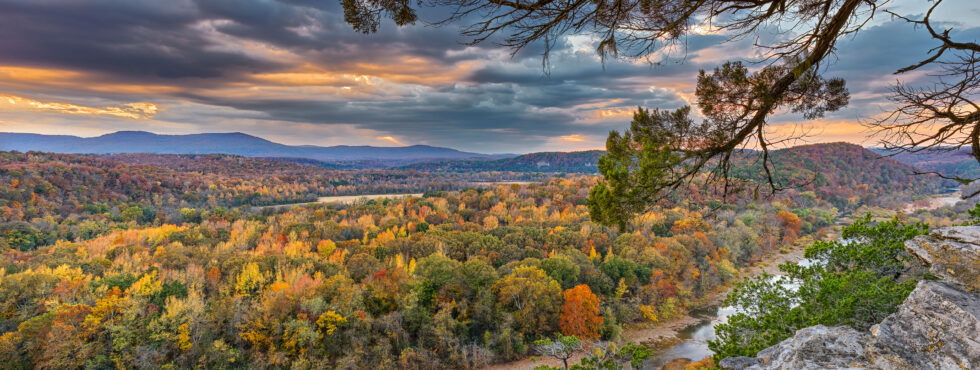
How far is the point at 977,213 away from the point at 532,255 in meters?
28.1

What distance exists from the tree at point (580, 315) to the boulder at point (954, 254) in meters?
22.6

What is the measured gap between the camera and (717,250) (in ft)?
141

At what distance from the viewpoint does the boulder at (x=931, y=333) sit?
410cm

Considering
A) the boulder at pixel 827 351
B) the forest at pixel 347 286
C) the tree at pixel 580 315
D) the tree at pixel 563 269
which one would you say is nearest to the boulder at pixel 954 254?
the boulder at pixel 827 351

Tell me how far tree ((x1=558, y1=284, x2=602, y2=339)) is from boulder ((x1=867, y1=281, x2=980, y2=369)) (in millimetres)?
23186

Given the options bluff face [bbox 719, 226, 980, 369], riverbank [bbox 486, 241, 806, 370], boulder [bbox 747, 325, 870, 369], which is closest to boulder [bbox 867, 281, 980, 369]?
bluff face [bbox 719, 226, 980, 369]

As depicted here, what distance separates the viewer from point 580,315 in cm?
2686

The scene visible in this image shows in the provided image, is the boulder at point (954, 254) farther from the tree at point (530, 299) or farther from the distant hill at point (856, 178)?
the distant hill at point (856, 178)

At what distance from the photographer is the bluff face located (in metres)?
4.16

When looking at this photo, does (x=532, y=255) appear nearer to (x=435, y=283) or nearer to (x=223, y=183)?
(x=435, y=283)

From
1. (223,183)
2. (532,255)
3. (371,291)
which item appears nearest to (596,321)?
(532,255)

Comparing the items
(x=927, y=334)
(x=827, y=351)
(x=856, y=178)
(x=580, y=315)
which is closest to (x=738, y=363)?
(x=827, y=351)

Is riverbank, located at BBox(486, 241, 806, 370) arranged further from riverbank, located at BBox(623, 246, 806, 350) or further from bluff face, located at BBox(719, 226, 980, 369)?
bluff face, located at BBox(719, 226, 980, 369)

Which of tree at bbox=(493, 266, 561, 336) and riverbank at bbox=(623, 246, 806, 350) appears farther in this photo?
riverbank at bbox=(623, 246, 806, 350)
